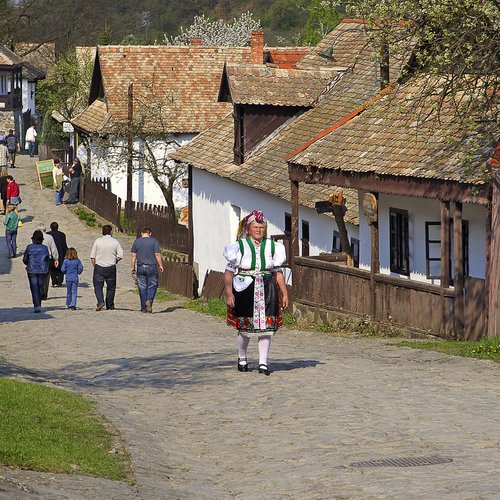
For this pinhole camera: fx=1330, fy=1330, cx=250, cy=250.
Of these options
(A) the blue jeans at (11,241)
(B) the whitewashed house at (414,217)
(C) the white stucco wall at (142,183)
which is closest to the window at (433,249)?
(B) the whitewashed house at (414,217)

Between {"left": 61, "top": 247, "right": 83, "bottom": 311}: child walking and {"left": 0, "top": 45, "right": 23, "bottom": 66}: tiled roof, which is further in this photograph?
{"left": 0, "top": 45, "right": 23, "bottom": 66}: tiled roof

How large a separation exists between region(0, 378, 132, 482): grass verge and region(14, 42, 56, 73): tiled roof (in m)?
88.3

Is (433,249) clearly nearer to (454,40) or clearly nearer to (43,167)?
(454,40)

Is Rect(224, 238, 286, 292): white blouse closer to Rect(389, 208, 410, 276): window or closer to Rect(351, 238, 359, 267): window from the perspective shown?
Rect(389, 208, 410, 276): window

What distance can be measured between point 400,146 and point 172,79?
32760mm

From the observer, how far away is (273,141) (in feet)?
101

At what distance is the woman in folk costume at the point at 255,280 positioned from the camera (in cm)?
1412

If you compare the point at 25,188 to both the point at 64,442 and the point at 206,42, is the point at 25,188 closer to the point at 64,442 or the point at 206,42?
the point at 206,42

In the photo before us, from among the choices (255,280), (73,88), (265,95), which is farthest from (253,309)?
(73,88)

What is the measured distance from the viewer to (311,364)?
16156mm

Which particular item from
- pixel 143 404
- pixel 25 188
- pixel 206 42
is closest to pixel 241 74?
pixel 143 404

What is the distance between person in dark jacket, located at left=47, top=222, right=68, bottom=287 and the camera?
95.5 ft

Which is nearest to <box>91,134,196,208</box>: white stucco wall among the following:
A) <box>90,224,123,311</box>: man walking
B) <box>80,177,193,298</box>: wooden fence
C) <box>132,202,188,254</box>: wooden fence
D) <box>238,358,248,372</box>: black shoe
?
<box>80,177,193,298</box>: wooden fence

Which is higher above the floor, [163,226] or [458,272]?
[458,272]
